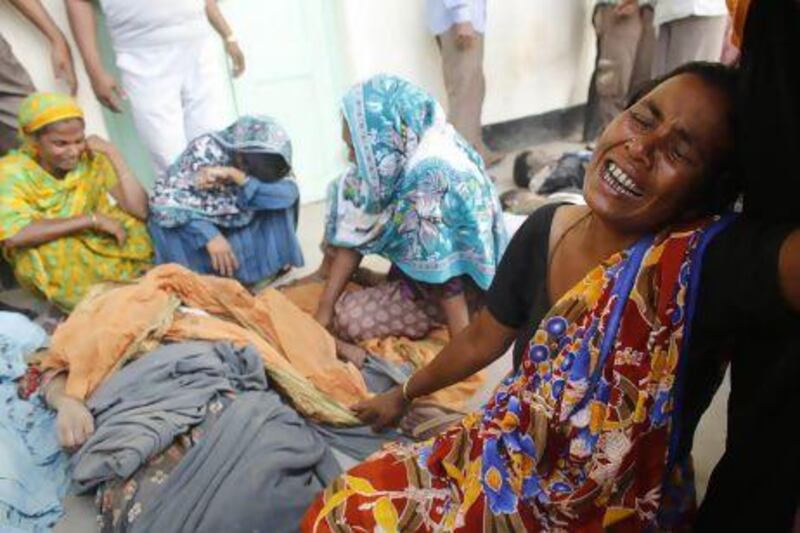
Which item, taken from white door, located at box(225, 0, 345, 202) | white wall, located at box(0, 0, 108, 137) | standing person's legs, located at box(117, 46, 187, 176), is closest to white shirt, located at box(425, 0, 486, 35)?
white door, located at box(225, 0, 345, 202)

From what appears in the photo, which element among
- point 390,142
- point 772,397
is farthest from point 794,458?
point 390,142

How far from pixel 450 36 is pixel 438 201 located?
2.18m

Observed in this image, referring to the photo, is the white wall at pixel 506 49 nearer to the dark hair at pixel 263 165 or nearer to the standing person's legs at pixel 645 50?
the standing person's legs at pixel 645 50

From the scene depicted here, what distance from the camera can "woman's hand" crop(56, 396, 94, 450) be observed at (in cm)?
142

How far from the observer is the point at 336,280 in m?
2.18

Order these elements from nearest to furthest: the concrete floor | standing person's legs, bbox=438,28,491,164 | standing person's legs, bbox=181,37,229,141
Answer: the concrete floor, standing person's legs, bbox=181,37,229,141, standing person's legs, bbox=438,28,491,164

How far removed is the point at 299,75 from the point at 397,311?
212 cm

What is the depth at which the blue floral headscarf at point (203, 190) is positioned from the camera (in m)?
2.42

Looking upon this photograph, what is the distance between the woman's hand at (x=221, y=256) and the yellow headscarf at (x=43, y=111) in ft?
2.30

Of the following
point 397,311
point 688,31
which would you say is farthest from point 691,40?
point 397,311

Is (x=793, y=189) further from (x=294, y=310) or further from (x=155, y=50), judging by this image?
(x=155, y=50)

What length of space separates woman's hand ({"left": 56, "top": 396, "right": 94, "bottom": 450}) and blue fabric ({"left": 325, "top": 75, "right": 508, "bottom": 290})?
3.36 ft

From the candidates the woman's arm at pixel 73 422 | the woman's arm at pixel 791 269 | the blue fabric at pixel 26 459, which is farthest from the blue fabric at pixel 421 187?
the woman's arm at pixel 791 269

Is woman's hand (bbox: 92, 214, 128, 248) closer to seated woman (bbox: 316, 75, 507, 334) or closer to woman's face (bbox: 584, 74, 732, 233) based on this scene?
seated woman (bbox: 316, 75, 507, 334)
